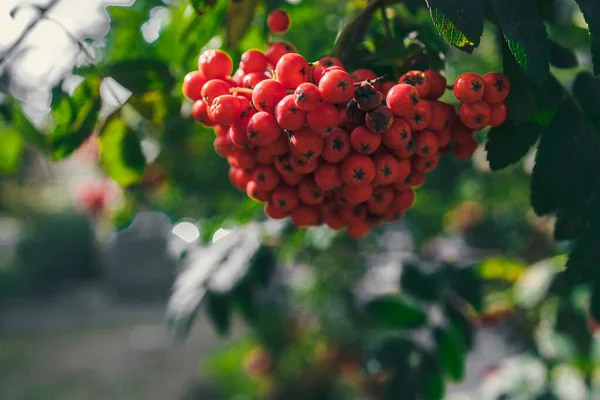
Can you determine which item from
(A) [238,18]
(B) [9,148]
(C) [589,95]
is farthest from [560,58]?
(B) [9,148]

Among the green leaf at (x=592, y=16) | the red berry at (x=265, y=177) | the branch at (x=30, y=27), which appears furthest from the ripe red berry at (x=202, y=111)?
the green leaf at (x=592, y=16)

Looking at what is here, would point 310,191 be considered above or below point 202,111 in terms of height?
below

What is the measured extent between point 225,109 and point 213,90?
69mm

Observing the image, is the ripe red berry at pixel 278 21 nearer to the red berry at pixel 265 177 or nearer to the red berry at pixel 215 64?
the red berry at pixel 215 64

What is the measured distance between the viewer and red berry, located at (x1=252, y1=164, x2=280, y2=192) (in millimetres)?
928

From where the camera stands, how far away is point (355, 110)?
0.82 metres

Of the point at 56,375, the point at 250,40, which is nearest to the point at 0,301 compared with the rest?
the point at 56,375

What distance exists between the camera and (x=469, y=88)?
0.84 m

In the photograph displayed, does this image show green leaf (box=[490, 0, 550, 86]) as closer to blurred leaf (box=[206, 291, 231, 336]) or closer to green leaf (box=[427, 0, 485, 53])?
green leaf (box=[427, 0, 485, 53])

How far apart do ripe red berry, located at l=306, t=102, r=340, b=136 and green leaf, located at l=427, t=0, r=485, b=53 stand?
0.19 m

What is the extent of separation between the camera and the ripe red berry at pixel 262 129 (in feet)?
2.70

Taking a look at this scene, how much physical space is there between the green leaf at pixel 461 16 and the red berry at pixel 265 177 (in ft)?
1.16

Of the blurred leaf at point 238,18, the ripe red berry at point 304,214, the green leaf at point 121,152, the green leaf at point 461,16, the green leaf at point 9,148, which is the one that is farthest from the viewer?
the green leaf at point 9,148

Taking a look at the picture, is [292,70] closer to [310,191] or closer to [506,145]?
[310,191]
